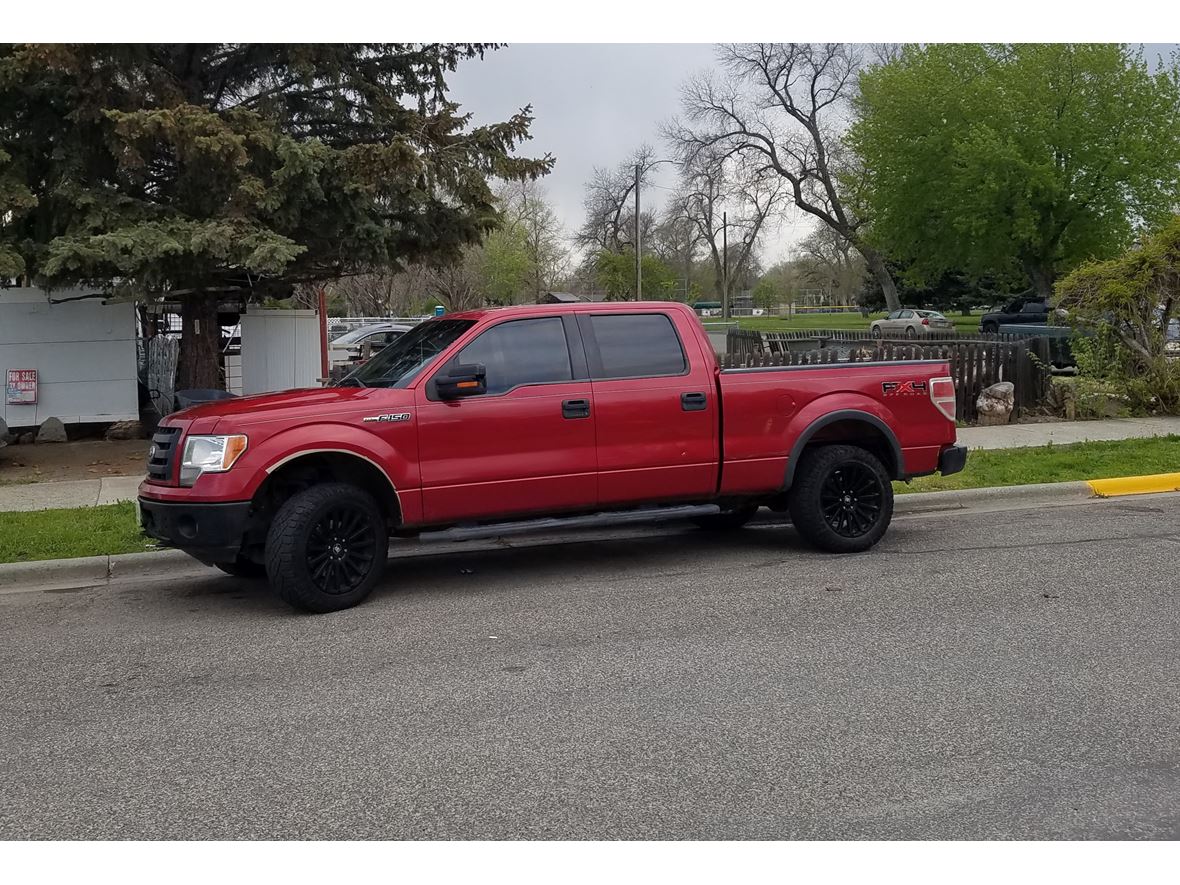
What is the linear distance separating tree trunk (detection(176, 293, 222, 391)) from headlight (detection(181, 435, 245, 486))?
26.8 feet

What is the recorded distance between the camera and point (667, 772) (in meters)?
4.28

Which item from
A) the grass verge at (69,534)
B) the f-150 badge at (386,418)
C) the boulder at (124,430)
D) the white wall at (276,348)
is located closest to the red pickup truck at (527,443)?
the f-150 badge at (386,418)

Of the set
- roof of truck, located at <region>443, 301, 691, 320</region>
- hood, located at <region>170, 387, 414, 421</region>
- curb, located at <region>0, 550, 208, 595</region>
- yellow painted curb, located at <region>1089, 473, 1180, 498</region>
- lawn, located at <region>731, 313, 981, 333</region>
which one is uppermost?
lawn, located at <region>731, 313, 981, 333</region>

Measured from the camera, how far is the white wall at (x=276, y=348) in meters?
16.0

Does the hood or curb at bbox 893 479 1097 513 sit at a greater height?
the hood

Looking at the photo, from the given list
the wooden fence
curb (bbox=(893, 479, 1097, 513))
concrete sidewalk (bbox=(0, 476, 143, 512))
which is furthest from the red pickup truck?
the wooden fence

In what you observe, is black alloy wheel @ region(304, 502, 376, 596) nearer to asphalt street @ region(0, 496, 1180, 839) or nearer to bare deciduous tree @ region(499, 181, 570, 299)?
asphalt street @ region(0, 496, 1180, 839)

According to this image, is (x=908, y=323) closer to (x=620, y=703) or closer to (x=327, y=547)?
(x=327, y=547)

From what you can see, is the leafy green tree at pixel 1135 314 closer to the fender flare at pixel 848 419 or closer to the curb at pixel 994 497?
the curb at pixel 994 497

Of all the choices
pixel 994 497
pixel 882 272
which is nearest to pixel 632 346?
pixel 994 497

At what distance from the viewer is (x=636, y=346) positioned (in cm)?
788

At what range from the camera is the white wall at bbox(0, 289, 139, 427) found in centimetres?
1428

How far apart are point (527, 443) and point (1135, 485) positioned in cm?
657

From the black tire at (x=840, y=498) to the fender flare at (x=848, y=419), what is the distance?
0.42 ft
